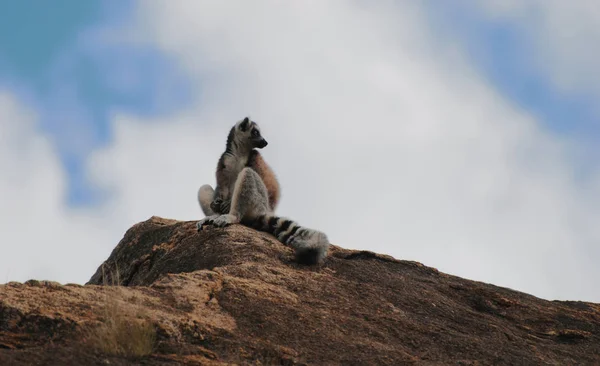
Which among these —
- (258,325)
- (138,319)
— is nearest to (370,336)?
(258,325)

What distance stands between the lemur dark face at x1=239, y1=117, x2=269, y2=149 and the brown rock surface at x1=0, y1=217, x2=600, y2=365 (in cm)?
228

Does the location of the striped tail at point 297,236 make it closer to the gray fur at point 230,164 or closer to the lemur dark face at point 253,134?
the gray fur at point 230,164

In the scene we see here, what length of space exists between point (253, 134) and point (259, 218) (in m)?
2.22

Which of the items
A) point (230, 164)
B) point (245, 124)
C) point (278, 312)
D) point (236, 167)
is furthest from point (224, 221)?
point (245, 124)

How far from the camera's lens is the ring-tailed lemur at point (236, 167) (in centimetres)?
1061

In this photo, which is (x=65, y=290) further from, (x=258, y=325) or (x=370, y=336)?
(x=370, y=336)

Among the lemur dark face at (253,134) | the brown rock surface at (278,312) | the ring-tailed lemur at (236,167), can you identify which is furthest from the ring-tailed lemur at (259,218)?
the lemur dark face at (253,134)

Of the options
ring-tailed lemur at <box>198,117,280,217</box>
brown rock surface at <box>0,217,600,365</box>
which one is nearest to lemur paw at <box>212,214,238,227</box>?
brown rock surface at <box>0,217,600,365</box>

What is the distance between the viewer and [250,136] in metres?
11.5

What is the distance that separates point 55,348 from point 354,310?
9.75 ft

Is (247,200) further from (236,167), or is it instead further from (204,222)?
(236,167)

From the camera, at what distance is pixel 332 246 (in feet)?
31.1

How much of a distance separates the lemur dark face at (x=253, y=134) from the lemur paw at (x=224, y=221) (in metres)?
2.27

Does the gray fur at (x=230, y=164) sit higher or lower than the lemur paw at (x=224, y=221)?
higher
